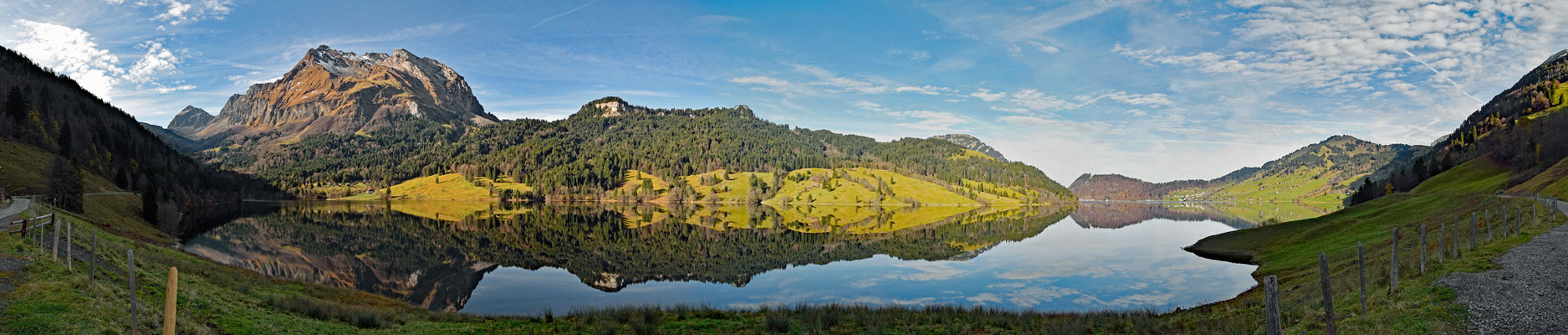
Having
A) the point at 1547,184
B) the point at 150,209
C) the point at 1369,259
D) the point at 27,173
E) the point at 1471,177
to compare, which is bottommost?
the point at 1369,259

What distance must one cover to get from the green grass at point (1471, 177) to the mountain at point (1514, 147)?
1.50ft

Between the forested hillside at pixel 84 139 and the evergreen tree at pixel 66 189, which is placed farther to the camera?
the forested hillside at pixel 84 139

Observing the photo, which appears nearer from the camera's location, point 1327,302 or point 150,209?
point 1327,302

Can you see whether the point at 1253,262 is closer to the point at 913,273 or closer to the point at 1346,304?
the point at 913,273

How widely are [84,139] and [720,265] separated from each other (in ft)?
438

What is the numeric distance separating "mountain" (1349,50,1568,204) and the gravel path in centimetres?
5655

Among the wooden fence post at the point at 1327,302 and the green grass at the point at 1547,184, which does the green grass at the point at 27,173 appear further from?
the green grass at the point at 1547,184

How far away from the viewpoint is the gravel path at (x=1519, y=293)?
1188cm

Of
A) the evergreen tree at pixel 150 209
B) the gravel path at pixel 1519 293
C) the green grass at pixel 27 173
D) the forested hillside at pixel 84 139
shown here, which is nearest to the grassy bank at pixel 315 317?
the gravel path at pixel 1519 293

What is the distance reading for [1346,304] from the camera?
52.9 feet

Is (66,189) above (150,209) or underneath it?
above

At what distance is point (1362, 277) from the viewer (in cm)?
1359

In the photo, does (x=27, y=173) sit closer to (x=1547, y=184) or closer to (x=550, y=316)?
(x=550, y=316)

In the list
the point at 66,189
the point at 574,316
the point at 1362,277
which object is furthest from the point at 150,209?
the point at 1362,277
